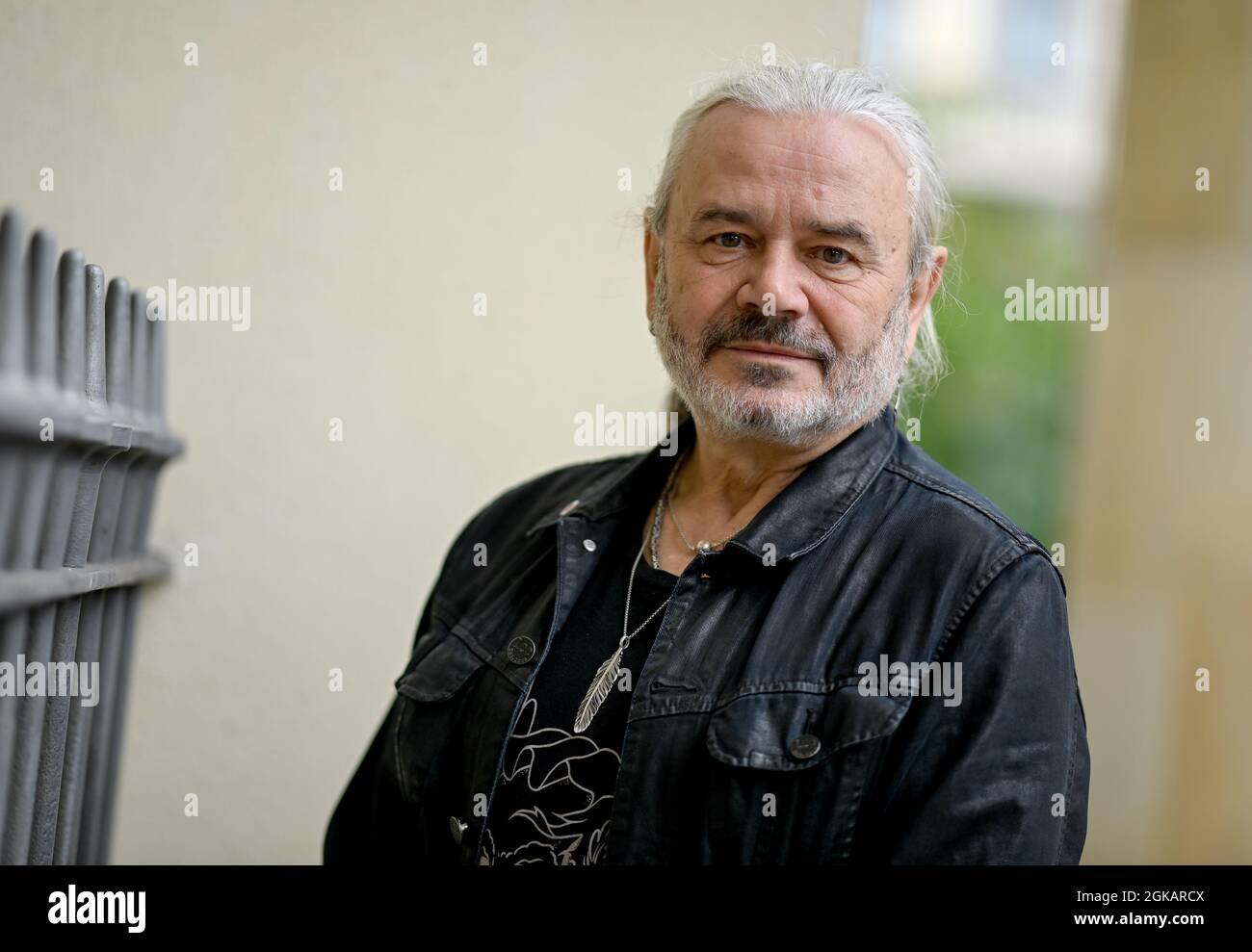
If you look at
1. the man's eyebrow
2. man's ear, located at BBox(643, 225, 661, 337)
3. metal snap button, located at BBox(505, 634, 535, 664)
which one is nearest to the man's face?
the man's eyebrow

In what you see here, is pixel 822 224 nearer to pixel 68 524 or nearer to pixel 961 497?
pixel 961 497

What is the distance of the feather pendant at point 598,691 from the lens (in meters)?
1.38

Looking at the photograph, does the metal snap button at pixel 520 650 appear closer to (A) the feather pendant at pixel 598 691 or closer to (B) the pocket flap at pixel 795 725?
(A) the feather pendant at pixel 598 691

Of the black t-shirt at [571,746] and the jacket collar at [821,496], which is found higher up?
the jacket collar at [821,496]

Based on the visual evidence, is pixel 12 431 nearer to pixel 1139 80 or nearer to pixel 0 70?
pixel 0 70

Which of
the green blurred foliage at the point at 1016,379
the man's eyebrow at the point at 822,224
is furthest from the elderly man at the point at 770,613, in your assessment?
the green blurred foliage at the point at 1016,379

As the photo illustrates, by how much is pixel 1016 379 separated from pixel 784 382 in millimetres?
2500

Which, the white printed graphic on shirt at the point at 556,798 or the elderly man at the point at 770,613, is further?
the white printed graphic on shirt at the point at 556,798

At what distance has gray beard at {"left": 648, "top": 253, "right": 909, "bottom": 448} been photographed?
1.39m

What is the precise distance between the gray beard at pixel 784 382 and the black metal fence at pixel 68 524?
75 centimetres

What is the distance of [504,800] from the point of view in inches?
55.2

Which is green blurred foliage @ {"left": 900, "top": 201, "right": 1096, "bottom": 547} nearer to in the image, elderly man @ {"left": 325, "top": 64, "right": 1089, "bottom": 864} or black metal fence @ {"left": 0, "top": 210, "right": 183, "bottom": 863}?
elderly man @ {"left": 325, "top": 64, "right": 1089, "bottom": 864}

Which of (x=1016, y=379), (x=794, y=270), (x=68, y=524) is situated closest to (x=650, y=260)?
(x=794, y=270)

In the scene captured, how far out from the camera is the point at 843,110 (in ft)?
4.60
